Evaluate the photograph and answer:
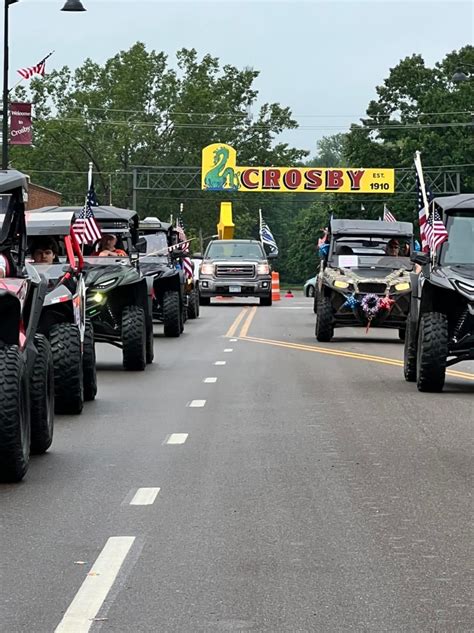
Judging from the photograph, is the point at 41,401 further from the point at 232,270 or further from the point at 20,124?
the point at 232,270

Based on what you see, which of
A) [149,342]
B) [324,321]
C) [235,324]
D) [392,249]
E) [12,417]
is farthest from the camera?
[235,324]

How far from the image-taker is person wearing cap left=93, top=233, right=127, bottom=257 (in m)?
22.2

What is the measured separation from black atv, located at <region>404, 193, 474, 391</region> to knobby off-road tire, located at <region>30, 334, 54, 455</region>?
19.9 feet

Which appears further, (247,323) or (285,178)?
(285,178)

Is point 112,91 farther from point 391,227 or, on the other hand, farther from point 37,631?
point 37,631

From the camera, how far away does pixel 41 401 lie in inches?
446

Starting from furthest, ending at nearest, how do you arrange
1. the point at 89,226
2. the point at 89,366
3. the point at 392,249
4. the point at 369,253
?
the point at 369,253 → the point at 392,249 → the point at 89,226 → the point at 89,366

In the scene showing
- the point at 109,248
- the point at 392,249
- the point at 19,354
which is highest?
the point at 19,354

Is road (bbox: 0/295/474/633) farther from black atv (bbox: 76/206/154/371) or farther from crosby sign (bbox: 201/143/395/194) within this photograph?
crosby sign (bbox: 201/143/395/194)

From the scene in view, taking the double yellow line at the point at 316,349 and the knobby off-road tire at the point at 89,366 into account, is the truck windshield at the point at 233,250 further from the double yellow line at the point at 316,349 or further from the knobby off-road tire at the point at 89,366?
the knobby off-road tire at the point at 89,366

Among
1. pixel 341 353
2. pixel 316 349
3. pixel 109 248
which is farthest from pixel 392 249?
pixel 109 248

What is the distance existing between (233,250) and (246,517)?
4023cm

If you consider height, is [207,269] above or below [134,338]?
below

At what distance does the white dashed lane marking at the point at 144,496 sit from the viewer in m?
9.23
